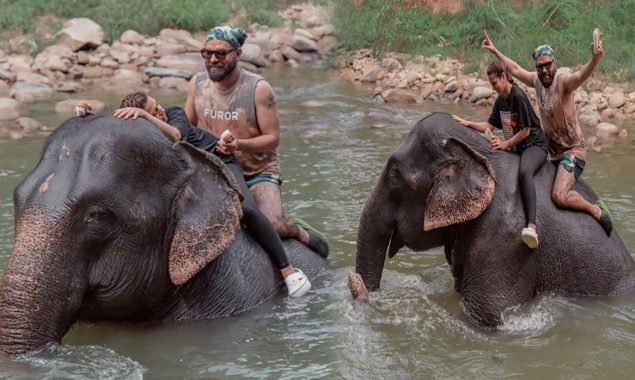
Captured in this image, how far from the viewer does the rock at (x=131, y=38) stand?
19406 millimetres

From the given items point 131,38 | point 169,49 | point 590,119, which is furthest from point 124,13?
point 590,119

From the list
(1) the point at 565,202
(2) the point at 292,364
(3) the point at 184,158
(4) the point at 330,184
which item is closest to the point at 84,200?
(3) the point at 184,158

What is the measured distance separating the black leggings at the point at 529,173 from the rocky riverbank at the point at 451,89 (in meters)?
5.84

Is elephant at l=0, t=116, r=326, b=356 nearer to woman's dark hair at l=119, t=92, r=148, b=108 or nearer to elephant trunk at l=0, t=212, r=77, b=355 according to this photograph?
elephant trunk at l=0, t=212, r=77, b=355

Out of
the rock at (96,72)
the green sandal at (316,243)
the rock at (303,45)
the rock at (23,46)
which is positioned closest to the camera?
the green sandal at (316,243)

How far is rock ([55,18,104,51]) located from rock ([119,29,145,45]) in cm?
49

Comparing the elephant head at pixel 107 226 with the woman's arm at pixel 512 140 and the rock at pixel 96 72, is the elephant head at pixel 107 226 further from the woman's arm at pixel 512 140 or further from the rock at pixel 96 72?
the rock at pixel 96 72

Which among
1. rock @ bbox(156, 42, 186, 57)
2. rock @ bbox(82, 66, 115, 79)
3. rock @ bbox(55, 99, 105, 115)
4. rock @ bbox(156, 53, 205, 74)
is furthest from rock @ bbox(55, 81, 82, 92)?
rock @ bbox(156, 42, 186, 57)

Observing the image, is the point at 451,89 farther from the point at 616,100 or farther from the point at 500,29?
the point at 500,29

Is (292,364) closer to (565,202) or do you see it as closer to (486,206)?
(486,206)

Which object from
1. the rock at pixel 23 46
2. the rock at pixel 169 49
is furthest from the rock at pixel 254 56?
the rock at pixel 23 46

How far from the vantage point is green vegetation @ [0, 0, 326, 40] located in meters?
19.9

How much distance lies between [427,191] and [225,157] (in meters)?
1.23

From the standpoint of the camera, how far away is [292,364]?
476cm
